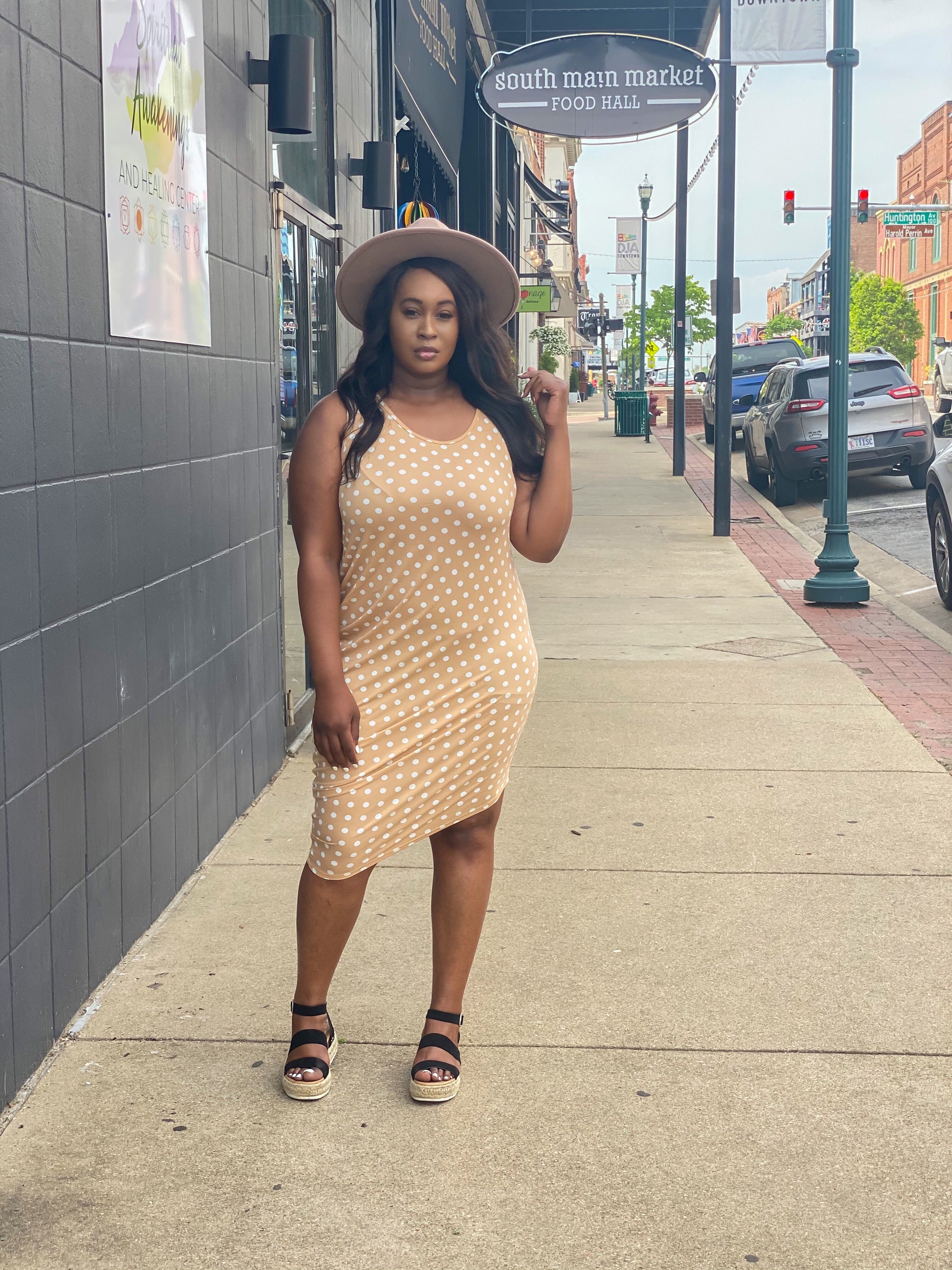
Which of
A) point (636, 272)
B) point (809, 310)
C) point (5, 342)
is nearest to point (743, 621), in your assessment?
point (5, 342)

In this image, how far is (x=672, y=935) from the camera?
4.24 meters

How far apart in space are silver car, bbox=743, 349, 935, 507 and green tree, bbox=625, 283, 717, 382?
1965 inches

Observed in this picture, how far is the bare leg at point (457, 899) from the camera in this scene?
10.9 ft

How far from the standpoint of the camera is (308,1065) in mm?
3258

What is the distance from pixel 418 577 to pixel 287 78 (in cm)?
317

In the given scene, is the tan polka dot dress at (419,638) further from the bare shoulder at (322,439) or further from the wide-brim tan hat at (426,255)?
the wide-brim tan hat at (426,255)

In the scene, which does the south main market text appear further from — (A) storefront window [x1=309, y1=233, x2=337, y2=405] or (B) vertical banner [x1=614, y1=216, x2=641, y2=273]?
(B) vertical banner [x1=614, y1=216, x2=641, y2=273]

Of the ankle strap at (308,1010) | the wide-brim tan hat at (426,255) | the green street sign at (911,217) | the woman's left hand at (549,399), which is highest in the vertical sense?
the green street sign at (911,217)

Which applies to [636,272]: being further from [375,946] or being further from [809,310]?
[809,310]

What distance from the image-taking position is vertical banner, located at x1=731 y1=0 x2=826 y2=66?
10.6 m

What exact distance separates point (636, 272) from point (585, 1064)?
141 feet

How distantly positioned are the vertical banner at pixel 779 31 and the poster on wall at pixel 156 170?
7.17 meters


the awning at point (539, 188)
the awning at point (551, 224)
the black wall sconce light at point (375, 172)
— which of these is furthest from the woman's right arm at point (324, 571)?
the awning at point (551, 224)

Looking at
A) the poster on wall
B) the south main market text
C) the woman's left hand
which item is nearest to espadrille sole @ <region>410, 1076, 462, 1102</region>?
the woman's left hand
